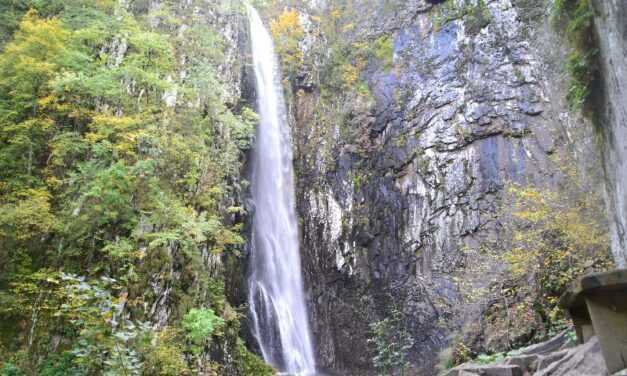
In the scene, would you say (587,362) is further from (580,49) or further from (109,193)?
(109,193)

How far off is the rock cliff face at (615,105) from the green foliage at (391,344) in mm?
7331

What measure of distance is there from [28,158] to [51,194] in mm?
995

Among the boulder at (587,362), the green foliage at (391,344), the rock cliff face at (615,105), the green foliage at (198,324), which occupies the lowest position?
the green foliage at (391,344)

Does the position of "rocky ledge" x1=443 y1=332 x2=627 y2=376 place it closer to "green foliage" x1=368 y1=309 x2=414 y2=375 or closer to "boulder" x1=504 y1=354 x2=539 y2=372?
"boulder" x1=504 y1=354 x2=539 y2=372

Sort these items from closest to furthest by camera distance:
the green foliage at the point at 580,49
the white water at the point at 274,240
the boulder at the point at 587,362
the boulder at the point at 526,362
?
the boulder at the point at 587,362 < the green foliage at the point at 580,49 < the boulder at the point at 526,362 < the white water at the point at 274,240

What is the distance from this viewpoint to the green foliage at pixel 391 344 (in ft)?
40.8

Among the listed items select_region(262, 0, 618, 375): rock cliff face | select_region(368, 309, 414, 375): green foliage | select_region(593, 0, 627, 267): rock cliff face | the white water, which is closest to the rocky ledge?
select_region(593, 0, 627, 267): rock cliff face

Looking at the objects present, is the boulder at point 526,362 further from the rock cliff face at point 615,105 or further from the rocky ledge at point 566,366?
the rock cliff face at point 615,105

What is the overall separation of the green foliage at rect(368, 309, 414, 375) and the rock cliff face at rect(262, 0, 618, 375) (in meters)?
0.62

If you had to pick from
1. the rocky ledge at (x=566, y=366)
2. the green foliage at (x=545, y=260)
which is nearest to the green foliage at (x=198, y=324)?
the rocky ledge at (x=566, y=366)

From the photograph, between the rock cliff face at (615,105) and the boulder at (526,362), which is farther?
the boulder at (526,362)

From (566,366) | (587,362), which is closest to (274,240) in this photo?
(566,366)

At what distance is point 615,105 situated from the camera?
5.12 meters

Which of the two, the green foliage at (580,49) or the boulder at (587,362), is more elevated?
the green foliage at (580,49)
